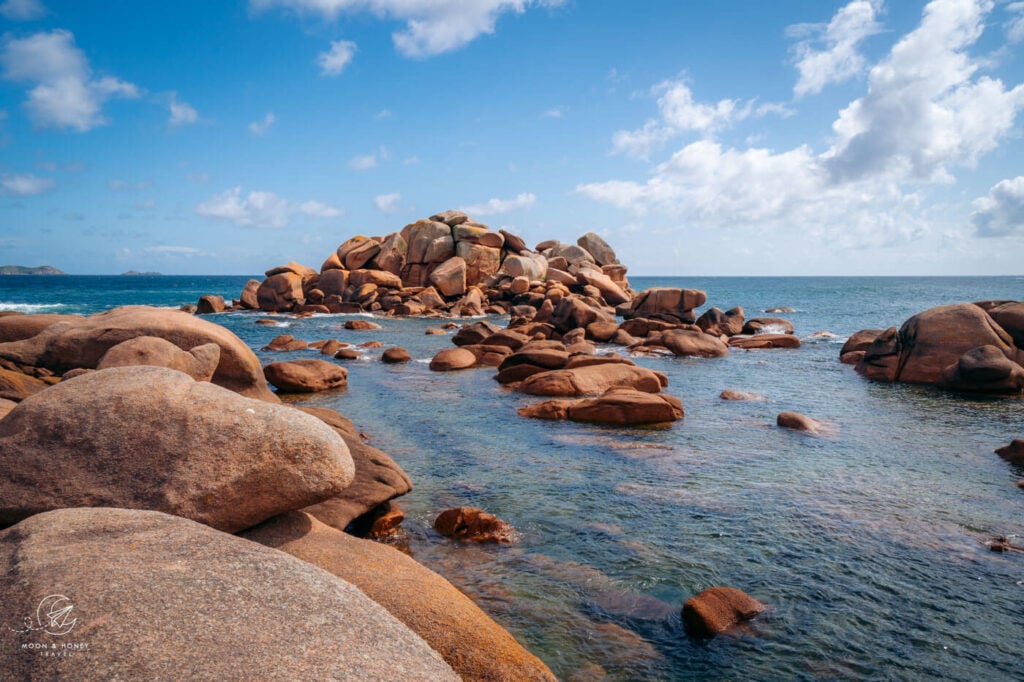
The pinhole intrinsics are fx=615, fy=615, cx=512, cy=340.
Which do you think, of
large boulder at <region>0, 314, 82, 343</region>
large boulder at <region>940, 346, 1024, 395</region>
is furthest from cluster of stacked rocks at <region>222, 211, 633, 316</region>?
large boulder at <region>0, 314, 82, 343</region>

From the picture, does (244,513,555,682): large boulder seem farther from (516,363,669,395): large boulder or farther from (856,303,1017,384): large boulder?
(856,303,1017,384): large boulder

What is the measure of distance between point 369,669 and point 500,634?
213cm

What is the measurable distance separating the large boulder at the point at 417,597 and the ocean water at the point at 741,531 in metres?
0.68

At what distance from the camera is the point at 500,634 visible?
5188 mm

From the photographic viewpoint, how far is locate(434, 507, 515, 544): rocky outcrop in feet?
26.5

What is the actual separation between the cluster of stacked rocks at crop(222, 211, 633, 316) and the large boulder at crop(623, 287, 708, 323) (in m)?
11.6

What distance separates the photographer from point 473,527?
8219 millimetres

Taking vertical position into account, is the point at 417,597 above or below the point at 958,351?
below

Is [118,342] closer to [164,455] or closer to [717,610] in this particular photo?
[164,455]

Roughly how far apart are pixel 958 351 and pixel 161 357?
74.6ft

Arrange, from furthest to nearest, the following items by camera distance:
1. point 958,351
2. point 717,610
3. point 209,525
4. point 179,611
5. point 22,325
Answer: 1. point 958,351
2. point 22,325
3. point 717,610
4. point 209,525
5. point 179,611

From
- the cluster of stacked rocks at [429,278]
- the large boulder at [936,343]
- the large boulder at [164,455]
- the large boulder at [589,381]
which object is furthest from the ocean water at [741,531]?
the cluster of stacked rocks at [429,278]

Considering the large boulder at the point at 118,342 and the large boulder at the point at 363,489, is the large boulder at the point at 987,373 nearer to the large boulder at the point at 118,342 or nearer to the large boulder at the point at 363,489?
the large boulder at the point at 363,489

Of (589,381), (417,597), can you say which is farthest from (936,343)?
(417,597)
